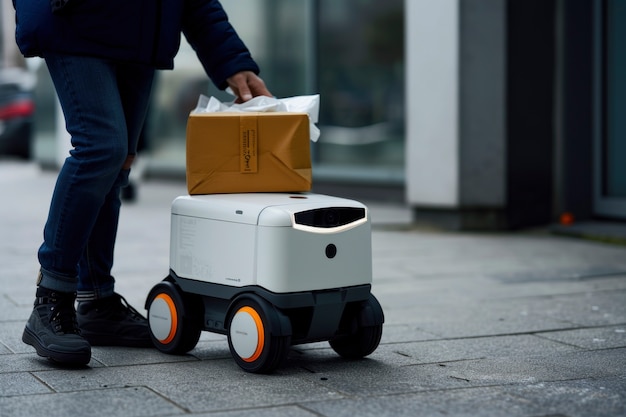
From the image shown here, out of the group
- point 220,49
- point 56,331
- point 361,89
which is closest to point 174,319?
point 56,331

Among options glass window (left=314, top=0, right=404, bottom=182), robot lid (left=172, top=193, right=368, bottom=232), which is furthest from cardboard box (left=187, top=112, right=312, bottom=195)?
glass window (left=314, top=0, right=404, bottom=182)

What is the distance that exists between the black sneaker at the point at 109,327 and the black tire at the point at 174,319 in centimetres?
9

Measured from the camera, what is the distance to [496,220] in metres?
8.05

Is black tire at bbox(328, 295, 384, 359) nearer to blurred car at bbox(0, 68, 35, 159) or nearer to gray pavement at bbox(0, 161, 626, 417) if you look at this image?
gray pavement at bbox(0, 161, 626, 417)

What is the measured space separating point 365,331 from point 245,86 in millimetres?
1000

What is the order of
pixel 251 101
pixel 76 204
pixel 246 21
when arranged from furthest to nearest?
pixel 246 21, pixel 251 101, pixel 76 204

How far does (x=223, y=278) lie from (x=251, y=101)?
0.67 meters

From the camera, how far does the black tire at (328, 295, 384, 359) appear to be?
12.4ft

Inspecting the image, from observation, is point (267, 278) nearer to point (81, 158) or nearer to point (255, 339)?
point (255, 339)

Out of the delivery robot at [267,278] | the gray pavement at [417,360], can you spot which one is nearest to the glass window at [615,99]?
the gray pavement at [417,360]

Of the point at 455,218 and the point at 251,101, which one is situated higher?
the point at 251,101

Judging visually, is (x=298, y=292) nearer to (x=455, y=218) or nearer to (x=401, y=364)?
(x=401, y=364)

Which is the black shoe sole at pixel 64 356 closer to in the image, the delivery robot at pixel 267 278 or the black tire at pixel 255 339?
the delivery robot at pixel 267 278

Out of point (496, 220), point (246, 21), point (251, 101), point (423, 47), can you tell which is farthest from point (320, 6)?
point (251, 101)
